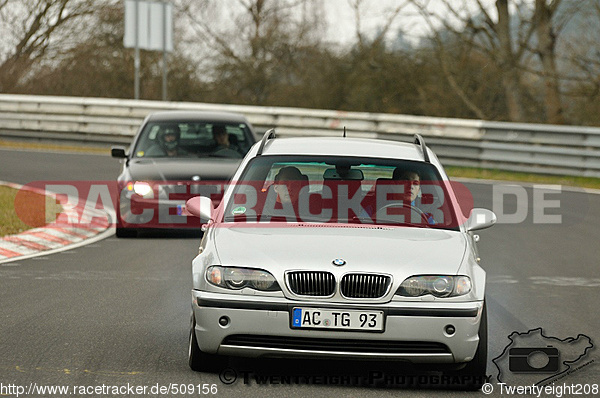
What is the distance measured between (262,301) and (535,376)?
1700 mm

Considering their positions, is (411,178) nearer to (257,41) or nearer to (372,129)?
(372,129)

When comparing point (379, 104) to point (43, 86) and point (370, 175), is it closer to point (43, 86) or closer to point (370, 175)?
point (43, 86)

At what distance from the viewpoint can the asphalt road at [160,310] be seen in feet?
19.4

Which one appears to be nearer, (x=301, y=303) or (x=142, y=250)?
(x=301, y=303)

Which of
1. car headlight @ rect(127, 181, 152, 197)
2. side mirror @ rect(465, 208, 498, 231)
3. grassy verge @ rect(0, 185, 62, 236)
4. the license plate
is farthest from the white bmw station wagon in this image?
grassy verge @ rect(0, 185, 62, 236)

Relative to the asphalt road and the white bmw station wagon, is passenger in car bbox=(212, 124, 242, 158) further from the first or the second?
the white bmw station wagon

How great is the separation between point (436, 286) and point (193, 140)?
8752mm

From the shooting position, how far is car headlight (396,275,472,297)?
5742 millimetres

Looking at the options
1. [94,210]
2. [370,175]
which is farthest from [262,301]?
[94,210]

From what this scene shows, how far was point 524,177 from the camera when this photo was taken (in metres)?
22.2

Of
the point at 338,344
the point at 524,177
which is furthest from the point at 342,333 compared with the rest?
the point at 524,177

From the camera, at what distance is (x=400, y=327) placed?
564 cm

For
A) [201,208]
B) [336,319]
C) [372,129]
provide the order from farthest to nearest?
1. [372,129]
2. [201,208]
3. [336,319]

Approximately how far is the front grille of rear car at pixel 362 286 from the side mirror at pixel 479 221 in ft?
3.93
